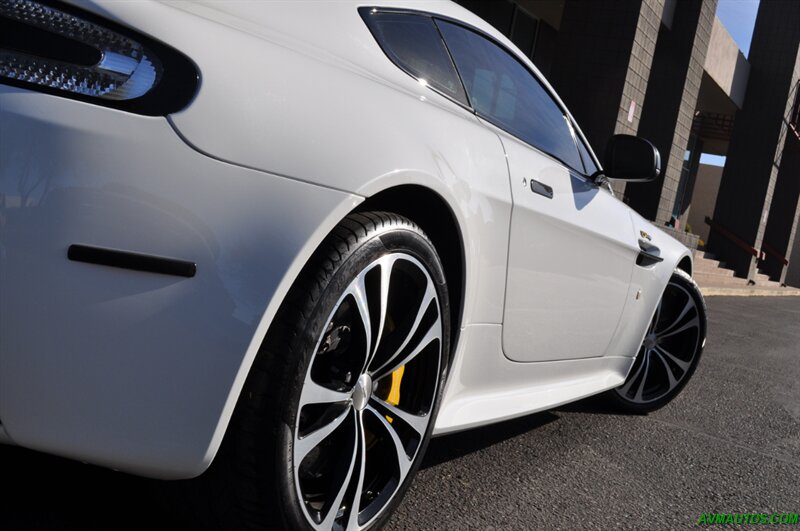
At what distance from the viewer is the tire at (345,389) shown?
1.50 metres

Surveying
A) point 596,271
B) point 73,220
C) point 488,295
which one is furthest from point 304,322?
point 596,271

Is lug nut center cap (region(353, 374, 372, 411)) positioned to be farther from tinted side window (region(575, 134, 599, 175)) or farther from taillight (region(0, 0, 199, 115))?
tinted side window (region(575, 134, 599, 175))

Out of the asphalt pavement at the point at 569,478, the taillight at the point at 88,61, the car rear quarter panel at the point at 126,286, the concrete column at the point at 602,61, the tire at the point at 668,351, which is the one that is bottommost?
the asphalt pavement at the point at 569,478

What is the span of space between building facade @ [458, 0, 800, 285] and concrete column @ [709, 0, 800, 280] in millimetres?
27

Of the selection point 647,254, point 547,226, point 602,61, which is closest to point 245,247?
point 547,226

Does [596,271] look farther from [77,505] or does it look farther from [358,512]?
[77,505]

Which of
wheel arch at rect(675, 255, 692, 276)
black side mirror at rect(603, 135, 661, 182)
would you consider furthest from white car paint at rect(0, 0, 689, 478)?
wheel arch at rect(675, 255, 692, 276)

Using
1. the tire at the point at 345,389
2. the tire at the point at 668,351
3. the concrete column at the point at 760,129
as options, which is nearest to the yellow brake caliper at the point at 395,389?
the tire at the point at 345,389

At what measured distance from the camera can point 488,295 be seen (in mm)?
2182

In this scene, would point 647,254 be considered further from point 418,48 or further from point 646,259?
point 418,48

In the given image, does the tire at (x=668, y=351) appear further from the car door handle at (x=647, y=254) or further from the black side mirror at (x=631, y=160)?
the black side mirror at (x=631, y=160)

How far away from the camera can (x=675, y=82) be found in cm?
1341

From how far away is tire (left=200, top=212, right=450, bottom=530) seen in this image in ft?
4.91

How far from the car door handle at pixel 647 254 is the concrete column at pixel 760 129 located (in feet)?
62.7
